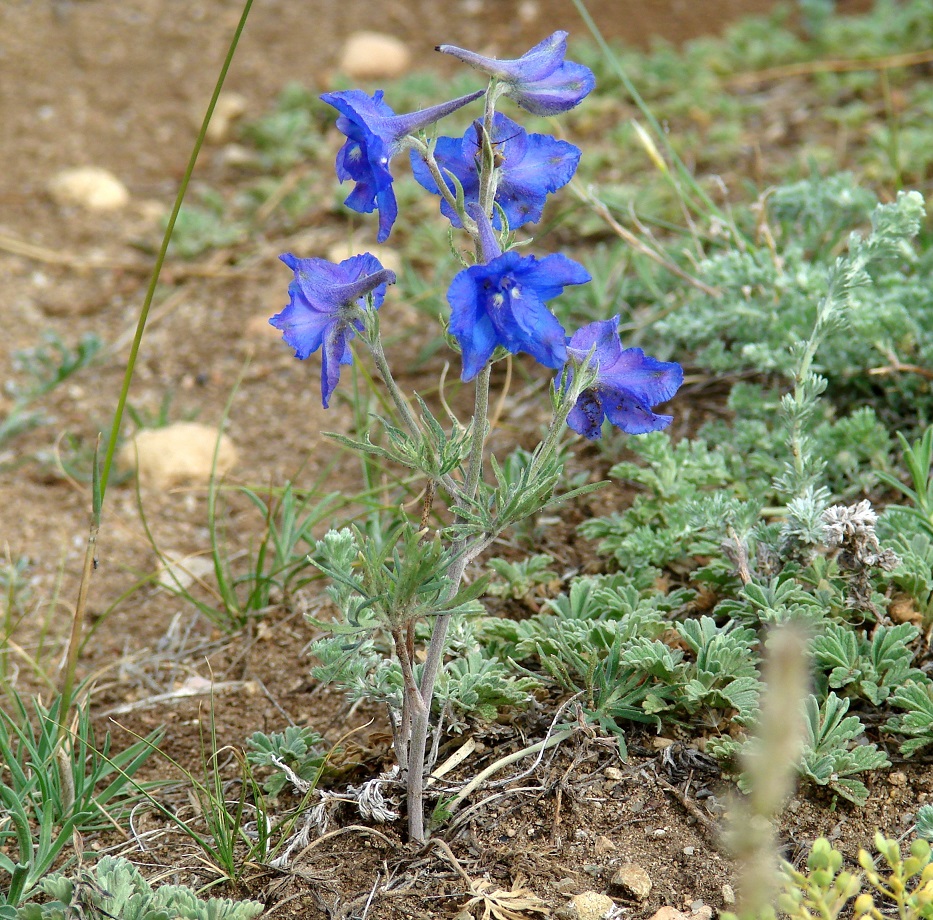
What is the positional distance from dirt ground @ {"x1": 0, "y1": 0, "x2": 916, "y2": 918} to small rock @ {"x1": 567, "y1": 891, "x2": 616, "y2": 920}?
36 mm

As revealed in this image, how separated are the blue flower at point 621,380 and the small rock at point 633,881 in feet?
2.81

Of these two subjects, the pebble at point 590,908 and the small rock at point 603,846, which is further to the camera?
the small rock at point 603,846

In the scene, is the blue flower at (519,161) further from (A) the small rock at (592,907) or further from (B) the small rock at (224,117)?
(B) the small rock at (224,117)

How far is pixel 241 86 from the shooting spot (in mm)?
5633

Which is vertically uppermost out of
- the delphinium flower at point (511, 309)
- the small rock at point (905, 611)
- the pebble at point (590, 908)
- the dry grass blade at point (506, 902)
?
the delphinium flower at point (511, 309)

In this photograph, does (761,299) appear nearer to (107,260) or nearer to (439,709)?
(439,709)

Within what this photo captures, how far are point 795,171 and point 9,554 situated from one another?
3253mm

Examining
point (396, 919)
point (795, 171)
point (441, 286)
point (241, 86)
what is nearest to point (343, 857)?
point (396, 919)

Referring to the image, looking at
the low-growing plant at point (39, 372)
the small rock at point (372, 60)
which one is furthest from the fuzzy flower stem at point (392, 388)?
the small rock at point (372, 60)

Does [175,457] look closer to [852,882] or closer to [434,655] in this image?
[434,655]

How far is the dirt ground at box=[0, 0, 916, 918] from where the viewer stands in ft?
6.90

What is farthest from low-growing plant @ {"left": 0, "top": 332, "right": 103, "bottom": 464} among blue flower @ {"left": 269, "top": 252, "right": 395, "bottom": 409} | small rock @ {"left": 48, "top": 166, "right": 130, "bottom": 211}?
blue flower @ {"left": 269, "top": 252, "right": 395, "bottom": 409}

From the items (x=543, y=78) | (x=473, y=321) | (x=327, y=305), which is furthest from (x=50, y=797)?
(x=543, y=78)

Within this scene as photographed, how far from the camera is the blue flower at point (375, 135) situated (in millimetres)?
1612
